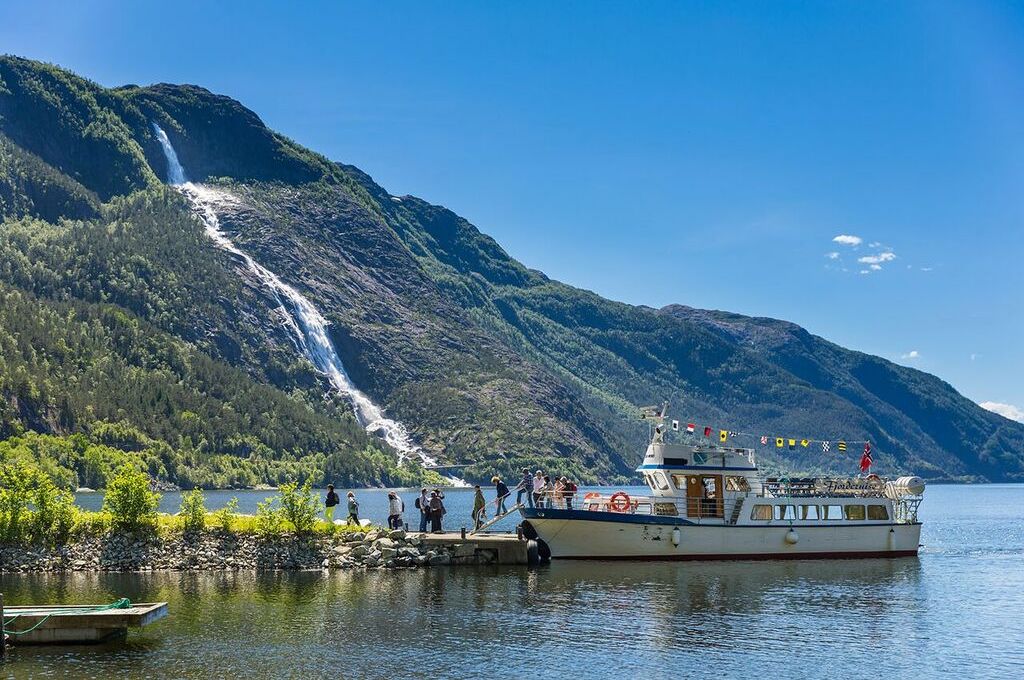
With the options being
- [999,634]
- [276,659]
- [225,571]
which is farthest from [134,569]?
[999,634]

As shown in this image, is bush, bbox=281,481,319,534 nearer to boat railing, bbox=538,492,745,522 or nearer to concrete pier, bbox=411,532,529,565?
concrete pier, bbox=411,532,529,565

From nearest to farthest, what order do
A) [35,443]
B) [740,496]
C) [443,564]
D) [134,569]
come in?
[134,569] < [443,564] < [740,496] < [35,443]

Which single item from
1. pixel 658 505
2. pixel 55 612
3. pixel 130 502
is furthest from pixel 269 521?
pixel 658 505

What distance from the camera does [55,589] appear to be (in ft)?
163

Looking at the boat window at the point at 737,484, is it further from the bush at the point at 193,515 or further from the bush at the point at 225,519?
the bush at the point at 193,515

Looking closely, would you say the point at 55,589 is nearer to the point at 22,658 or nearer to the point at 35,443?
the point at 22,658

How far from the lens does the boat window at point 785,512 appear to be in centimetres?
6862

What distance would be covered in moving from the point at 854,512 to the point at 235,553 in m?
38.7

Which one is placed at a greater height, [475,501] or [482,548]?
[475,501]

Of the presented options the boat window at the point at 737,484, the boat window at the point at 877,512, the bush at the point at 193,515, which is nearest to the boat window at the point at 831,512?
the boat window at the point at 877,512

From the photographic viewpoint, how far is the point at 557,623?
146 feet

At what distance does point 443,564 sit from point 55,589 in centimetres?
Result: 2010

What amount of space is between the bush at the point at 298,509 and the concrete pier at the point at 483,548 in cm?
625

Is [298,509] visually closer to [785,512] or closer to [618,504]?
[618,504]
